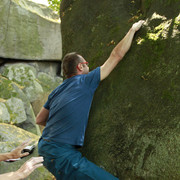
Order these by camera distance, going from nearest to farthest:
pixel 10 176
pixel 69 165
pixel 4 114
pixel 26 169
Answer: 1. pixel 10 176
2. pixel 26 169
3. pixel 69 165
4. pixel 4 114

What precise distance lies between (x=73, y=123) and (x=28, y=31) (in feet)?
44.9

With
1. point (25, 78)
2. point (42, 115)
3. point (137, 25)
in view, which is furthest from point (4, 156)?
point (25, 78)

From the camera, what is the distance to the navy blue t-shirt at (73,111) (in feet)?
9.09

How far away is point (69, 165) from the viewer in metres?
2.60

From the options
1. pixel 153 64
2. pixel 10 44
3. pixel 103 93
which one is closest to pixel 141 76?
pixel 153 64

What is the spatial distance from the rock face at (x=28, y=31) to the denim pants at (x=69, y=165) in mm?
12862

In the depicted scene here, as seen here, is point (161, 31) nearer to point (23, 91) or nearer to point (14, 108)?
point (14, 108)

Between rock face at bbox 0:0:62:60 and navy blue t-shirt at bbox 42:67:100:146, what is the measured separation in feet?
41.3

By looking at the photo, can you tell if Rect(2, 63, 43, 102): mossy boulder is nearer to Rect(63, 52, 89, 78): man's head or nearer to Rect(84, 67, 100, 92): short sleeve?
Rect(63, 52, 89, 78): man's head

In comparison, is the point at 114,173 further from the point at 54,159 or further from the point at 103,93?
the point at 103,93

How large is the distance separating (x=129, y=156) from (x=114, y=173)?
0.99ft

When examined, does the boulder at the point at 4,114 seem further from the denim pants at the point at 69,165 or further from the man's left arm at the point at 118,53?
the man's left arm at the point at 118,53

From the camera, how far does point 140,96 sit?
9.39 feet

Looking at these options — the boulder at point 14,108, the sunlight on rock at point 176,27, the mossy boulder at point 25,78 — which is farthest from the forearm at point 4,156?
the mossy boulder at point 25,78
